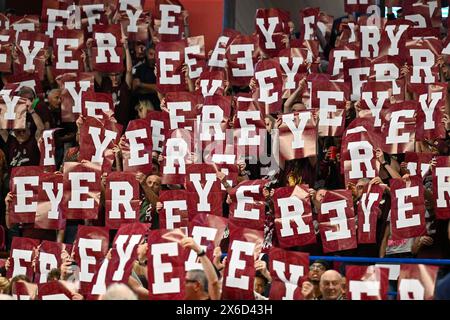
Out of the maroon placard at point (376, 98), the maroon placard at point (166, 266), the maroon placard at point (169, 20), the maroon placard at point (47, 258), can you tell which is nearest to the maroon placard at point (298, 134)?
the maroon placard at point (376, 98)

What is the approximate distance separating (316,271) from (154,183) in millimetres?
1948

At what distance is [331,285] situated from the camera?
6965 millimetres

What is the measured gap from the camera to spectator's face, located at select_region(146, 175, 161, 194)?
8938 millimetres

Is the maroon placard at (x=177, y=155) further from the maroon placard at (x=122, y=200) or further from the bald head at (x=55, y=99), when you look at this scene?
the bald head at (x=55, y=99)

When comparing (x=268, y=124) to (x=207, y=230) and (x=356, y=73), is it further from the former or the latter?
(x=207, y=230)

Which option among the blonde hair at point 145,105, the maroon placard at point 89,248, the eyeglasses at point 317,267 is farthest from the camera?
the blonde hair at point 145,105

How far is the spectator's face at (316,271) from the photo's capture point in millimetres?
7309

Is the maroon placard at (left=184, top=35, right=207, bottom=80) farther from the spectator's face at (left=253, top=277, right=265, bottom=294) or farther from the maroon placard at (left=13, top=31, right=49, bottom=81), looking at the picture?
the spectator's face at (left=253, top=277, right=265, bottom=294)

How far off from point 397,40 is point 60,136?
284cm

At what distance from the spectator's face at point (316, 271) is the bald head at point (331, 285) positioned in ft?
0.88
